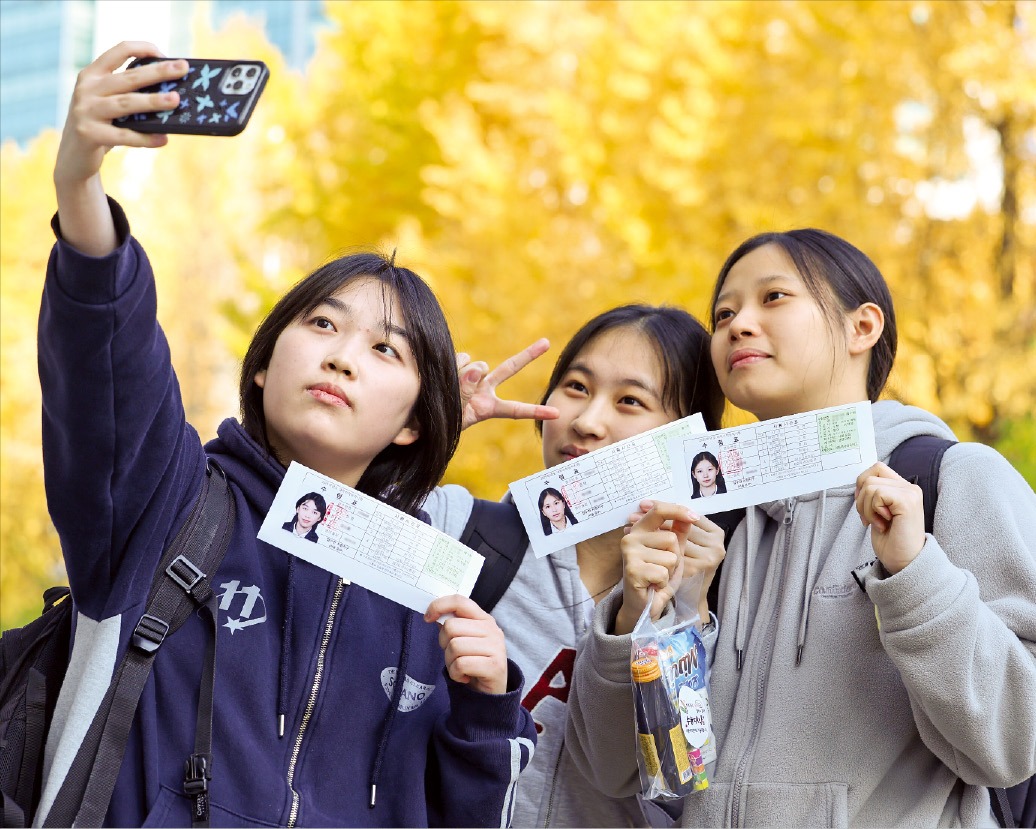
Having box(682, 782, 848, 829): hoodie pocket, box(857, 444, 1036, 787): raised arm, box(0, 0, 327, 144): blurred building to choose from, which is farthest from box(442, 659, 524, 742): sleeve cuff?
box(0, 0, 327, 144): blurred building

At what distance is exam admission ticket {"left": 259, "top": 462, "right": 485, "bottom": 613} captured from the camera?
1774 millimetres

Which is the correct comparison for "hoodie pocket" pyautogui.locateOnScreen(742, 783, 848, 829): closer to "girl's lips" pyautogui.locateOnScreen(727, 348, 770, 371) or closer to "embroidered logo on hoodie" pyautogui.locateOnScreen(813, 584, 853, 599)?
"embroidered logo on hoodie" pyautogui.locateOnScreen(813, 584, 853, 599)

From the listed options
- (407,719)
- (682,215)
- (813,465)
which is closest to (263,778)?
(407,719)

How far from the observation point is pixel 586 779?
2.30m

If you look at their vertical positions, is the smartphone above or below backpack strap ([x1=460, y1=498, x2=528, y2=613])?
above

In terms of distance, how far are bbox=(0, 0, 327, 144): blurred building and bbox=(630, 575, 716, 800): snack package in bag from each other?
10.7 m

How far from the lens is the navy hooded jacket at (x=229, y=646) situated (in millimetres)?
1484

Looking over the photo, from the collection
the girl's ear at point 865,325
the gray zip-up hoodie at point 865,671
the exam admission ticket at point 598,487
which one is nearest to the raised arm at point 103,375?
the exam admission ticket at point 598,487

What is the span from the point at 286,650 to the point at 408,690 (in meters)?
0.25

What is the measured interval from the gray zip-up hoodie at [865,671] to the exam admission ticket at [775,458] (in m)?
0.18

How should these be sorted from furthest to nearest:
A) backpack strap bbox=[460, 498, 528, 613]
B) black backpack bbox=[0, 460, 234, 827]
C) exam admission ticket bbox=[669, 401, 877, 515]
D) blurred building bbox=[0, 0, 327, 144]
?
blurred building bbox=[0, 0, 327, 144], backpack strap bbox=[460, 498, 528, 613], exam admission ticket bbox=[669, 401, 877, 515], black backpack bbox=[0, 460, 234, 827]

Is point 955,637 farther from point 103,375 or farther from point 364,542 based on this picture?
point 103,375

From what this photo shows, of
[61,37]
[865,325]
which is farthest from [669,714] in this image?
[61,37]

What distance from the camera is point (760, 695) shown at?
206 centimetres
